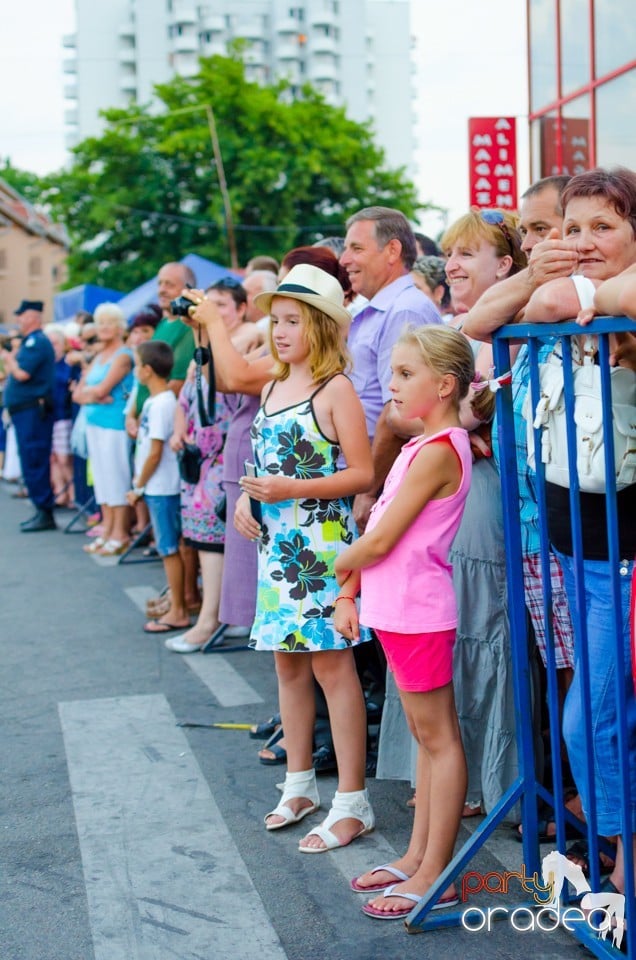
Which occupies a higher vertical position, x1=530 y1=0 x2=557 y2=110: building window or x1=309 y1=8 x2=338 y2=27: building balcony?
x1=309 y1=8 x2=338 y2=27: building balcony

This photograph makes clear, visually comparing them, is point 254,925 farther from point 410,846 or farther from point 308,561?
point 308,561

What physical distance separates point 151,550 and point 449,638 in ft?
22.3

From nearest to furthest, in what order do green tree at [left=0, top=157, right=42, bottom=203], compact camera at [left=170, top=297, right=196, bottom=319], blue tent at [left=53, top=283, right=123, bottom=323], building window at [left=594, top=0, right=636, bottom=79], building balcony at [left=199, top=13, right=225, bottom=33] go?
compact camera at [left=170, top=297, right=196, bottom=319] → building window at [left=594, top=0, right=636, bottom=79] → blue tent at [left=53, top=283, right=123, bottom=323] → green tree at [left=0, top=157, right=42, bottom=203] → building balcony at [left=199, top=13, right=225, bottom=33]

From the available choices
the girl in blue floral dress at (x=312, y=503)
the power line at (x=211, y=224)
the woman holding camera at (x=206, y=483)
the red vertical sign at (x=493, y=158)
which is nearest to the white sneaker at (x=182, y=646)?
the woman holding camera at (x=206, y=483)

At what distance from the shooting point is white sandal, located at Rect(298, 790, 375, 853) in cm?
369

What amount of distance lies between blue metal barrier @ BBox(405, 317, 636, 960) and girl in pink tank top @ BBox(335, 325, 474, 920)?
5.2 inches

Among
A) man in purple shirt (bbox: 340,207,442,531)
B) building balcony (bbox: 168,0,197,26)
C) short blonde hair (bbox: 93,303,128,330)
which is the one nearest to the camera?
man in purple shirt (bbox: 340,207,442,531)

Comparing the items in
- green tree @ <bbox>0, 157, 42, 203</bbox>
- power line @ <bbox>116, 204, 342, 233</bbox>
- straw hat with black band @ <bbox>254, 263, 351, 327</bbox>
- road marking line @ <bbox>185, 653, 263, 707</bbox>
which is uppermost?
green tree @ <bbox>0, 157, 42, 203</bbox>

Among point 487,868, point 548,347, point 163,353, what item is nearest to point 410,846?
point 487,868

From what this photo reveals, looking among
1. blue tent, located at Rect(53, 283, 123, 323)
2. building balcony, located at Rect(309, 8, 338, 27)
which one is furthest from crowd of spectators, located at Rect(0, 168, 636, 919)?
building balcony, located at Rect(309, 8, 338, 27)

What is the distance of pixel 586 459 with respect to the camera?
9.01 feet

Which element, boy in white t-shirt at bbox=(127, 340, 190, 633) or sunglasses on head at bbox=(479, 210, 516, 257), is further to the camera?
boy in white t-shirt at bbox=(127, 340, 190, 633)

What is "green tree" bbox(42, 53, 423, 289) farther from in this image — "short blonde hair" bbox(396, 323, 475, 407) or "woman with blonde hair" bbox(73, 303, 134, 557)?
"short blonde hair" bbox(396, 323, 475, 407)

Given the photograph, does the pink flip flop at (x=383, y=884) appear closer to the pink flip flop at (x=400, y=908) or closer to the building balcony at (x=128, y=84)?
the pink flip flop at (x=400, y=908)
